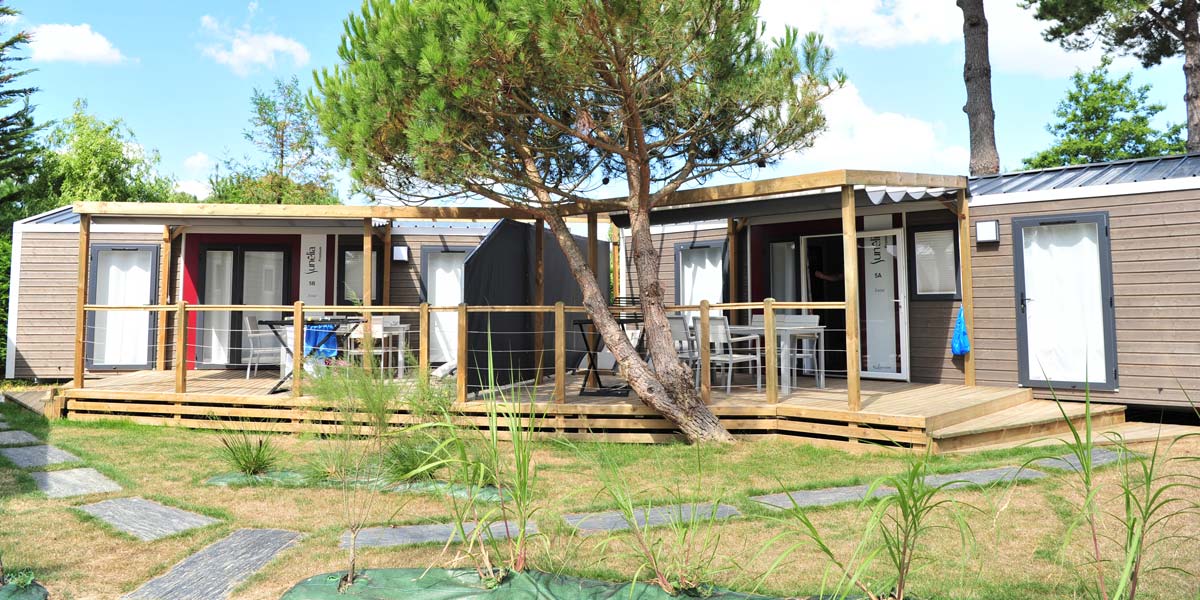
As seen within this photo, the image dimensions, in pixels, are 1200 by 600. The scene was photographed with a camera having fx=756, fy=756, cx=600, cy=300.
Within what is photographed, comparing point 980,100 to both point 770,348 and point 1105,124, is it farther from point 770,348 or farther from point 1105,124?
Result: point 1105,124

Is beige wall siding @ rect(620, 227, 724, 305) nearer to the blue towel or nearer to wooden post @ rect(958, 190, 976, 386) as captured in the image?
wooden post @ rect(958, 190, 976, 386)

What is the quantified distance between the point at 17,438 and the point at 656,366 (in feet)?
17.3

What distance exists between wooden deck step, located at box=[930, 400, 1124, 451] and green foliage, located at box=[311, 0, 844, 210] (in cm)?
270

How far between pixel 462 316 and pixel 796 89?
337 centimetres

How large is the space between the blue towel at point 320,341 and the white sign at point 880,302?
576 cm

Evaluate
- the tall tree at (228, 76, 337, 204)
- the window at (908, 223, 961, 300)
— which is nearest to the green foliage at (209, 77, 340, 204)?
the tall tree at (228, 76, 337, 204)

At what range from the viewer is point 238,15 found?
6091 centimetres

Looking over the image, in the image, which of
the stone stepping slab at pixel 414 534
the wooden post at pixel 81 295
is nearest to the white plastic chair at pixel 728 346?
the stone stepping slab at pixel 414 534

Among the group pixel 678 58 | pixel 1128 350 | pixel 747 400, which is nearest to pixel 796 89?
pixel 678 58

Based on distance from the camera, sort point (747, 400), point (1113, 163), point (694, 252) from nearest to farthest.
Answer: point (747, 400) < point (1113, 163) < point (694, 252)

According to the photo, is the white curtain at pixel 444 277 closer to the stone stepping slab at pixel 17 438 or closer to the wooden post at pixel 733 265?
the wooden post at pixel 733 265

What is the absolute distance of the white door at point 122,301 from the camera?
10078 millimetres

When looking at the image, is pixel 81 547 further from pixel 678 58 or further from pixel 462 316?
pixel 678 58

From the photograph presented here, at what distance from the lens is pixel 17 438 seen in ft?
20.4
